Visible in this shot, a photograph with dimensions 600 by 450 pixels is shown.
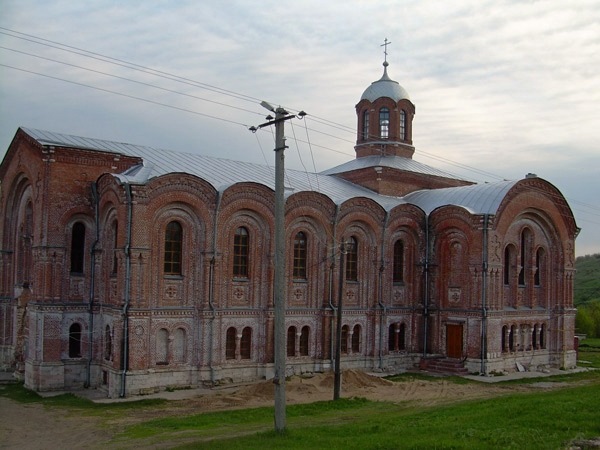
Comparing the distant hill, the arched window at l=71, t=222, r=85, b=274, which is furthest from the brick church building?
the distant hill

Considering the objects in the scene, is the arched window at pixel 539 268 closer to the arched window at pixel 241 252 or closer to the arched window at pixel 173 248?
the arched window at pixel 241 252

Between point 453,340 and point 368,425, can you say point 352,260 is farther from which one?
point 368,425

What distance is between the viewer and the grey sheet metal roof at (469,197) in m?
31.9

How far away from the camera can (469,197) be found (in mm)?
33344

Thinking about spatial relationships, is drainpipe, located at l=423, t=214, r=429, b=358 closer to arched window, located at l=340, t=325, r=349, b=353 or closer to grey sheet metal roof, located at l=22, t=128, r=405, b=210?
grey sheet metal roof, located at l=22, t=128, r=405, b=210

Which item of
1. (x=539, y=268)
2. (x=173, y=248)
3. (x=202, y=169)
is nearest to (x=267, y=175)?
(x=202, y=169)

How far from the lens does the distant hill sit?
285 feet

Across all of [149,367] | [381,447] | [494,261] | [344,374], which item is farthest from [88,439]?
[494,261]

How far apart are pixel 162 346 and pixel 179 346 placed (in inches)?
27.7

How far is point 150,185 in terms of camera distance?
2500cm

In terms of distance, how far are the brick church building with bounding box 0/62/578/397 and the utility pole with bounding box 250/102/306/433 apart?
810 cm

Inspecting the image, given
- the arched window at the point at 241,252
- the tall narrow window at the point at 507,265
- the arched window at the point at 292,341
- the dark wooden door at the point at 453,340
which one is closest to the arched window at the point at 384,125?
the tall narrow window at the point at 507,265

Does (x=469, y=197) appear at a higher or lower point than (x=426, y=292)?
higher

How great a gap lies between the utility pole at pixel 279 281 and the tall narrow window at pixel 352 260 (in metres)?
15.7
